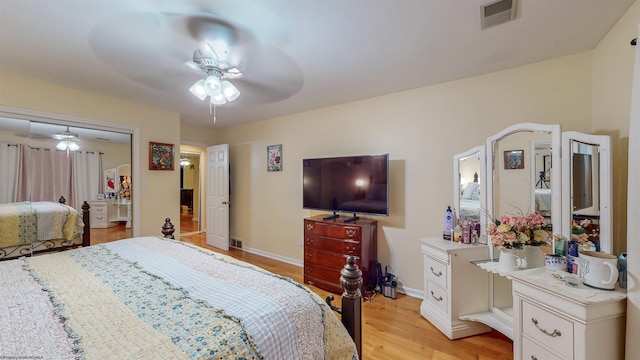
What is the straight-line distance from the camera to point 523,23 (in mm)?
1692

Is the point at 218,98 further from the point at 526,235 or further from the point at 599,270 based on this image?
the point at 599,270

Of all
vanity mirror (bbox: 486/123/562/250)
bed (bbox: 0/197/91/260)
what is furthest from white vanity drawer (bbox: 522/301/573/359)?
bed (bbox: 0/197/91/260)

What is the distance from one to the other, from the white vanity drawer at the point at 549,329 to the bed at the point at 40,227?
4209 mm

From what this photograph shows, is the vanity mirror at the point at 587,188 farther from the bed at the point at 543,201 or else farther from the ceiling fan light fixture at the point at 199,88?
the ceiling fan light fixture at the point at 199,88

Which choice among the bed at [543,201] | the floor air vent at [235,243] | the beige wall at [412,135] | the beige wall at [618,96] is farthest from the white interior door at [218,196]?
the beige wall at [618,96]

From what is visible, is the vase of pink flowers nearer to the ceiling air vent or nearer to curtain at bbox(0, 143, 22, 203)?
the ceiling air vent

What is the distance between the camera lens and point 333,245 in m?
2.99

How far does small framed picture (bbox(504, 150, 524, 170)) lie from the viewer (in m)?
2.08

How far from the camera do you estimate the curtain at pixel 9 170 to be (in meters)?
2.63

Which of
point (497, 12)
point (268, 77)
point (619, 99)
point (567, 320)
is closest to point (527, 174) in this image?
point (619, 99)

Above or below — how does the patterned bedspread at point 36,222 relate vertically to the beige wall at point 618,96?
below

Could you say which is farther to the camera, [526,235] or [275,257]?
[275,257]

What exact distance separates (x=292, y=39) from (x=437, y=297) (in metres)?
2.46

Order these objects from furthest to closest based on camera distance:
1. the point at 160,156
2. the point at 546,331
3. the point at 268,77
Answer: the point at 160,156
the point at 268,77
the point at 546,331
